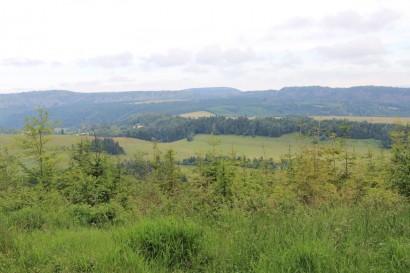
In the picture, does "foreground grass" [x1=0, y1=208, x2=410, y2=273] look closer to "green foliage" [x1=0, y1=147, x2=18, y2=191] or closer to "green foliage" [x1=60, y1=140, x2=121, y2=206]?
"green foliage" [x1=60, y1=140, x2=121, y2=206]

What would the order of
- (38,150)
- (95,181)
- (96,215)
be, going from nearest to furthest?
(96,215) < (95,181) < (38,150)

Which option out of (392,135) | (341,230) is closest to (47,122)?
(341,230)

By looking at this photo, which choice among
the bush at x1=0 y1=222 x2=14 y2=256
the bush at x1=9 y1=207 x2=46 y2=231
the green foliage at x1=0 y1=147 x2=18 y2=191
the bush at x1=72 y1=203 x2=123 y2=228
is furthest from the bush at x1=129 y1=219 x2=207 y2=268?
the green foliage at x1=0 y1=147 x2=18 y2=191

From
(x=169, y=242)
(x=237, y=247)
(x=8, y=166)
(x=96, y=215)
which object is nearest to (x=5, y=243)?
(x=169, y=242)

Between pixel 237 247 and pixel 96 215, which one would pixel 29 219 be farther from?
pixel 237 247

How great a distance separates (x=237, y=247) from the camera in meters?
4.61

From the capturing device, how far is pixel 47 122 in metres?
25.6

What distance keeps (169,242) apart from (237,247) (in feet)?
3.47

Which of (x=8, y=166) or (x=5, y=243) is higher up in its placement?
(x=5, y=243)

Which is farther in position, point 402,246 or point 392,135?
point 392,135

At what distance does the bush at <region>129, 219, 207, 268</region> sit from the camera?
469cm

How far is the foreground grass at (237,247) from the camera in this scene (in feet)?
13.1

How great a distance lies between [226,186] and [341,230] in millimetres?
12820

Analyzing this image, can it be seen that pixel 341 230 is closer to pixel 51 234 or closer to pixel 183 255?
pixel 183 255
